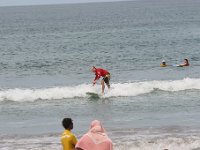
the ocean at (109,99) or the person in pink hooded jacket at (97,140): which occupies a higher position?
the ocean at (109,99)

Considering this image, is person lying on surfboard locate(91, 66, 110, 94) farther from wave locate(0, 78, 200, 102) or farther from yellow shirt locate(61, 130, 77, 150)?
yellow shirt locate(61, 130, 77, 150)

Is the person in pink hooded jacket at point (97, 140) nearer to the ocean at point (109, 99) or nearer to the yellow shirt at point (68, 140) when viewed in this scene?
the yellow shirt at point (68, 140)

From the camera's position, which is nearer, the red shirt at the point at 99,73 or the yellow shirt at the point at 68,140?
the yellow shirt at the point at 68,140

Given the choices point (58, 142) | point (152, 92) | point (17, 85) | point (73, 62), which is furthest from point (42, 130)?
point (73, 62)

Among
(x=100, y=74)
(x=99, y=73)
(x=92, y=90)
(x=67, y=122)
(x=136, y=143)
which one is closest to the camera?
(x=67, y=122)

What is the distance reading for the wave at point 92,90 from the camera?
25.6 metres

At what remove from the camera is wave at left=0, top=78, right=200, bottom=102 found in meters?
25.6

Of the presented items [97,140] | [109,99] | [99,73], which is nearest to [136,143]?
[97,140]

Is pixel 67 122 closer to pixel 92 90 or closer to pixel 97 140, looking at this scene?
pixel 97 140

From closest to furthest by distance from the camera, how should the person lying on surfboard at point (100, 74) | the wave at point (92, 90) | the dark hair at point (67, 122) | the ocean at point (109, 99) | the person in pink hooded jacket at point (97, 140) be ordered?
the person in pink hooded jacket at point (97, 140), the dark hair at point (67, 122), the ocean at point (109, 99), the person lying on surfboard at point (100, 74), the wave at point (92, 90)

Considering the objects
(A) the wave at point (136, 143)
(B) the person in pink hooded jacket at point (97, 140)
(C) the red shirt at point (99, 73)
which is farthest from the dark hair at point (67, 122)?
Result: (C) the red shirt at point (99, 73)

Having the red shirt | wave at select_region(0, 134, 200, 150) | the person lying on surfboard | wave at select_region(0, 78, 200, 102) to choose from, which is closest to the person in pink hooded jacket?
wave at select_region(0, 134, 200, 150)

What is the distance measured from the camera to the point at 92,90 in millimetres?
26078

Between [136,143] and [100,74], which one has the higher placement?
[100,74]
